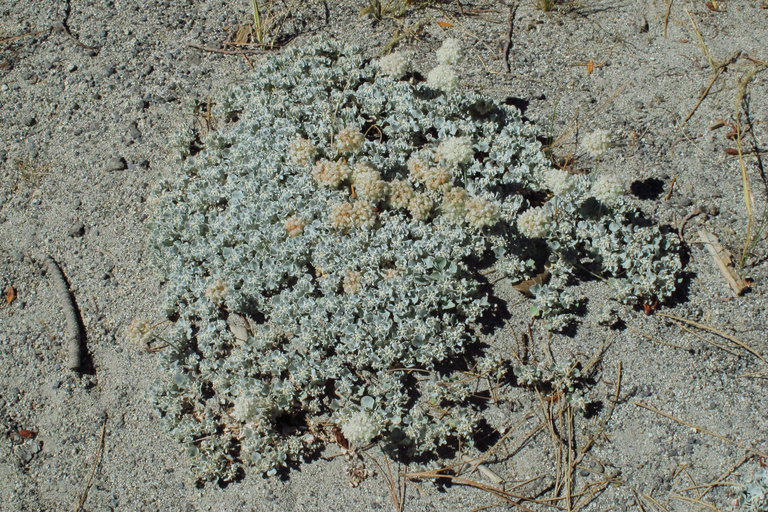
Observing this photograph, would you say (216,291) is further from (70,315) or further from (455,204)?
(455,204)

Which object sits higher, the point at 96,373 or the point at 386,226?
the point at 386,226

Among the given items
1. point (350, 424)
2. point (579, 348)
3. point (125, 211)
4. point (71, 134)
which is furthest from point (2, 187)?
point (579, 348)

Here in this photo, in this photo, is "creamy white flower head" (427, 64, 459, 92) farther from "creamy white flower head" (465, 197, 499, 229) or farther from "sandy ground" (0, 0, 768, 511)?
"creamy white flower head" (465, 197, 499, 229)

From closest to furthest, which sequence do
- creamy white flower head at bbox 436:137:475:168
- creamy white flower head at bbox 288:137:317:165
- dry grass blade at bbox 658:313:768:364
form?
dry grass blade at bbox 658:313:768:364, creamy white flower head at bbox 436:137:475:168, creamy white flower head at bbox 288:137:317:165

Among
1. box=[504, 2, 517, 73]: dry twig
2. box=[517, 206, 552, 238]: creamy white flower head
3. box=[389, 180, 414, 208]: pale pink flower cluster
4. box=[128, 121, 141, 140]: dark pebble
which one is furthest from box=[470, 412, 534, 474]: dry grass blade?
box=[128, 121, 141, 140]: dark pebble

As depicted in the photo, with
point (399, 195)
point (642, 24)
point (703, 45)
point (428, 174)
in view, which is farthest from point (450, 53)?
point (703, 45)

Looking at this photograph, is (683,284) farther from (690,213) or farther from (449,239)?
(449,239)
